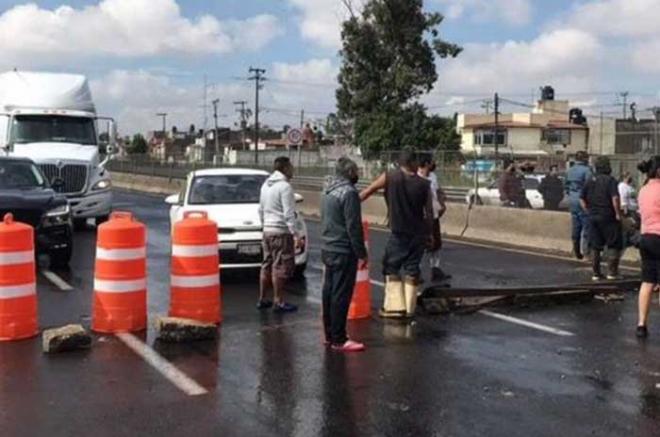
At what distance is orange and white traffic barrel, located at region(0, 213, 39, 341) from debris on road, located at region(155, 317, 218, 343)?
4.14ft

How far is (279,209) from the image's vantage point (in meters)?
9.58

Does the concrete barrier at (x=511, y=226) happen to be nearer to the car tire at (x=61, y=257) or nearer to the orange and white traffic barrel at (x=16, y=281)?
the car tire at (x=61, y=257)

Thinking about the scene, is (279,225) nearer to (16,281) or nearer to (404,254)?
(404,254)

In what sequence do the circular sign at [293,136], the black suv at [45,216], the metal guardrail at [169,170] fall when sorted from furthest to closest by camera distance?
the circular sign at [293,136]
the metal guardrail at [169,170]
the black suv at [45,216]

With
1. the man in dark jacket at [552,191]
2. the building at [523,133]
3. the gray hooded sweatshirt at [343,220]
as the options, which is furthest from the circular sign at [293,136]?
the building at [523,133]

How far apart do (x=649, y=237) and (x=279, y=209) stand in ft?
12.5

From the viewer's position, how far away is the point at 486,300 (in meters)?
10.1

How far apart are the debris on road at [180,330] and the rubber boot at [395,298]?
203cm

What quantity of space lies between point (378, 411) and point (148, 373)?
2071 millimetres

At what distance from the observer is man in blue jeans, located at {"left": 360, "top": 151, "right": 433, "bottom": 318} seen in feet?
29.5

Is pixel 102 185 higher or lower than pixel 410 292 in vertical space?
higher

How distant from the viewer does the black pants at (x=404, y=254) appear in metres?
9.05

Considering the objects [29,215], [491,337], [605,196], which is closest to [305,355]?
[491,337]

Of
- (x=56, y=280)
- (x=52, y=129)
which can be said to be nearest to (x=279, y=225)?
(x=56, y=280)
